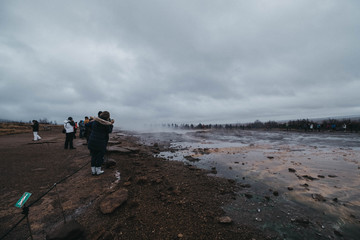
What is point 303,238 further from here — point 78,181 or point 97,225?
point 78,181

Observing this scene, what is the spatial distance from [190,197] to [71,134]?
1146 centimetres

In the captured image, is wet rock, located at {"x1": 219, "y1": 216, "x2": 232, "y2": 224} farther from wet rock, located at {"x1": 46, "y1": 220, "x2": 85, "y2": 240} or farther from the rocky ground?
wet rock, located at {"x1": 46, "y1": 220, "x2": 85, "y2": 240}

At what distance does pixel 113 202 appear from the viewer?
4.07 m

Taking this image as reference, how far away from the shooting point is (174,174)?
7246 mm

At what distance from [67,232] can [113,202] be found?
1.28 metres

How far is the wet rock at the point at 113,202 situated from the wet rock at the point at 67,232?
731 millimetres

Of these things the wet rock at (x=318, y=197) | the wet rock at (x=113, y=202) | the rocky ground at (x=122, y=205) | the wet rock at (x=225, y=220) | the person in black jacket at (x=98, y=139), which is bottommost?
the wet rock at (x=318, y=197)

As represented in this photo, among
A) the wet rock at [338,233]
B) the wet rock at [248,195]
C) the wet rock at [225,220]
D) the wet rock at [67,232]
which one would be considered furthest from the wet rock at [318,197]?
the wet rock at [67,232]

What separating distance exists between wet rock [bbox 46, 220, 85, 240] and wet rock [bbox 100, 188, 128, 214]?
28.8 inches

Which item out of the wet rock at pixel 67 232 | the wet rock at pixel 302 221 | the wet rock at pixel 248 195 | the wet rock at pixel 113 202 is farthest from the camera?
the wet rock at pixel 248 195

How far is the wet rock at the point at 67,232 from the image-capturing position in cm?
275

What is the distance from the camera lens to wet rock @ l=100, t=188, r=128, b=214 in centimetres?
382

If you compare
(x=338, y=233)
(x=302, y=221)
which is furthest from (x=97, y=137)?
(x=338, y=233)

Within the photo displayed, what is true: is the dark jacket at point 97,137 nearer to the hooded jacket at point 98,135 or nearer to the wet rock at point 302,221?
the hooded jacket at point 98,135
